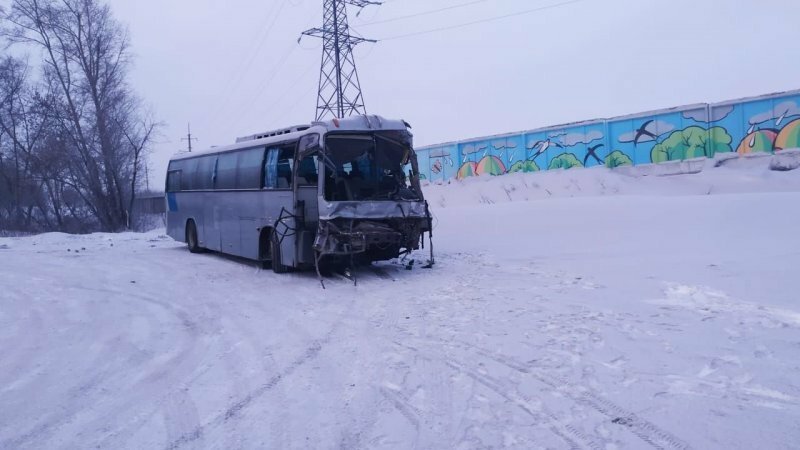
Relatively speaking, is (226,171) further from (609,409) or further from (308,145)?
(609,409)

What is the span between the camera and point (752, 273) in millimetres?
9469

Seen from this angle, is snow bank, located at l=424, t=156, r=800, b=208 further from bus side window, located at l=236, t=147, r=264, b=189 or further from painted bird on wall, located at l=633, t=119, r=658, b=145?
bus side window, located at l=236, t=147, r=264, b=189

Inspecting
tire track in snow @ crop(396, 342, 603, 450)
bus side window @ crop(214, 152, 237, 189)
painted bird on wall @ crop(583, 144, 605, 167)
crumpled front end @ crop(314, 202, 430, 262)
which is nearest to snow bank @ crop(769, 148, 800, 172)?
painted bird on wall @ crop(583, 144, 605, 167)

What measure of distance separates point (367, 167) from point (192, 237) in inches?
363

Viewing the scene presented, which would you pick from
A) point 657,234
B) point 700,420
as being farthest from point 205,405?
point 657,234

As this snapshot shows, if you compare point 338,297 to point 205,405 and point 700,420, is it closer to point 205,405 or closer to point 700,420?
point 205,405

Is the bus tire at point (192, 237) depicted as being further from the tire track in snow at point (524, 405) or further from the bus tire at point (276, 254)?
the tire track in snow at point (524, 405)

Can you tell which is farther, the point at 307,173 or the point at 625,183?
the point at 625,183

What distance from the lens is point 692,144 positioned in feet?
69.5

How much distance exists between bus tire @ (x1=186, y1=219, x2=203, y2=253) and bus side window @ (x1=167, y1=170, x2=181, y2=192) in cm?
139

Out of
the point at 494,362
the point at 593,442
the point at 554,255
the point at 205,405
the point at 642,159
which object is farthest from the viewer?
the point at 642,159

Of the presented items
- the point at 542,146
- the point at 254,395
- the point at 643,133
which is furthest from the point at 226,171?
the point at 643,133

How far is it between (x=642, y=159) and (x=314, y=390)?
20.1 m

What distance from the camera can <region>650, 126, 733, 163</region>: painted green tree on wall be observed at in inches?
810
